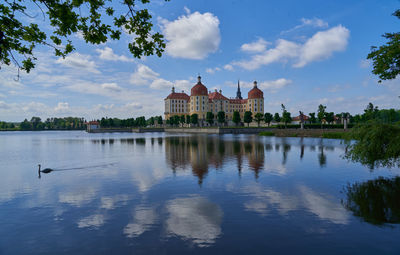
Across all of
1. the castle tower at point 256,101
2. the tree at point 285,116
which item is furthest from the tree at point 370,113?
the castle tower at point 256,101

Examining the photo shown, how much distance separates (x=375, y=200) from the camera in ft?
41.7

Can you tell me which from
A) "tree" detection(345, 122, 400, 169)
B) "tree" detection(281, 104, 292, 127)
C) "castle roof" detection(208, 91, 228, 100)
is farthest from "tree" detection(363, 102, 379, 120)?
"castle roof" detection(208, 91, 228, 100)

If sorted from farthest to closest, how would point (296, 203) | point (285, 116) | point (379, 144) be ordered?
point (285, 116) → point (379, 144) → point (296, 203)

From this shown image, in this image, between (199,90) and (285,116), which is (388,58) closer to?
(285,116)

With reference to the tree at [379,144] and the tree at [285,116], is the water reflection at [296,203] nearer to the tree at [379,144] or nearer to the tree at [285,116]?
the tree at [379,144]

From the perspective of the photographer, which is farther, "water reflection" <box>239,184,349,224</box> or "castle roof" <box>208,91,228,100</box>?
"castle roof" <box>208,91,228,100</box>

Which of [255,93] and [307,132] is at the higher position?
[255,93]

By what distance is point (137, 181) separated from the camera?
18172mm

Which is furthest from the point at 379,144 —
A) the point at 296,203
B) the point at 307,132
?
the point at 307,132

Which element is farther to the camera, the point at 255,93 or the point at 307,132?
the point at 255,93

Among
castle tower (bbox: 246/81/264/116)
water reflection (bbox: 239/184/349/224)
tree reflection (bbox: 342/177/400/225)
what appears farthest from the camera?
castle tower (bbox: 246/81/264/116)

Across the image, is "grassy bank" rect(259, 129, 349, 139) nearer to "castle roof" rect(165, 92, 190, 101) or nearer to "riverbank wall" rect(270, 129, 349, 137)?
"riverbank wall" rect(270, 129, 349, 137)

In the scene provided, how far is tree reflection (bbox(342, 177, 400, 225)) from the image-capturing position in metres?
10.6

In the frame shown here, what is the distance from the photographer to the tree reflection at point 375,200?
1062 centimetres
